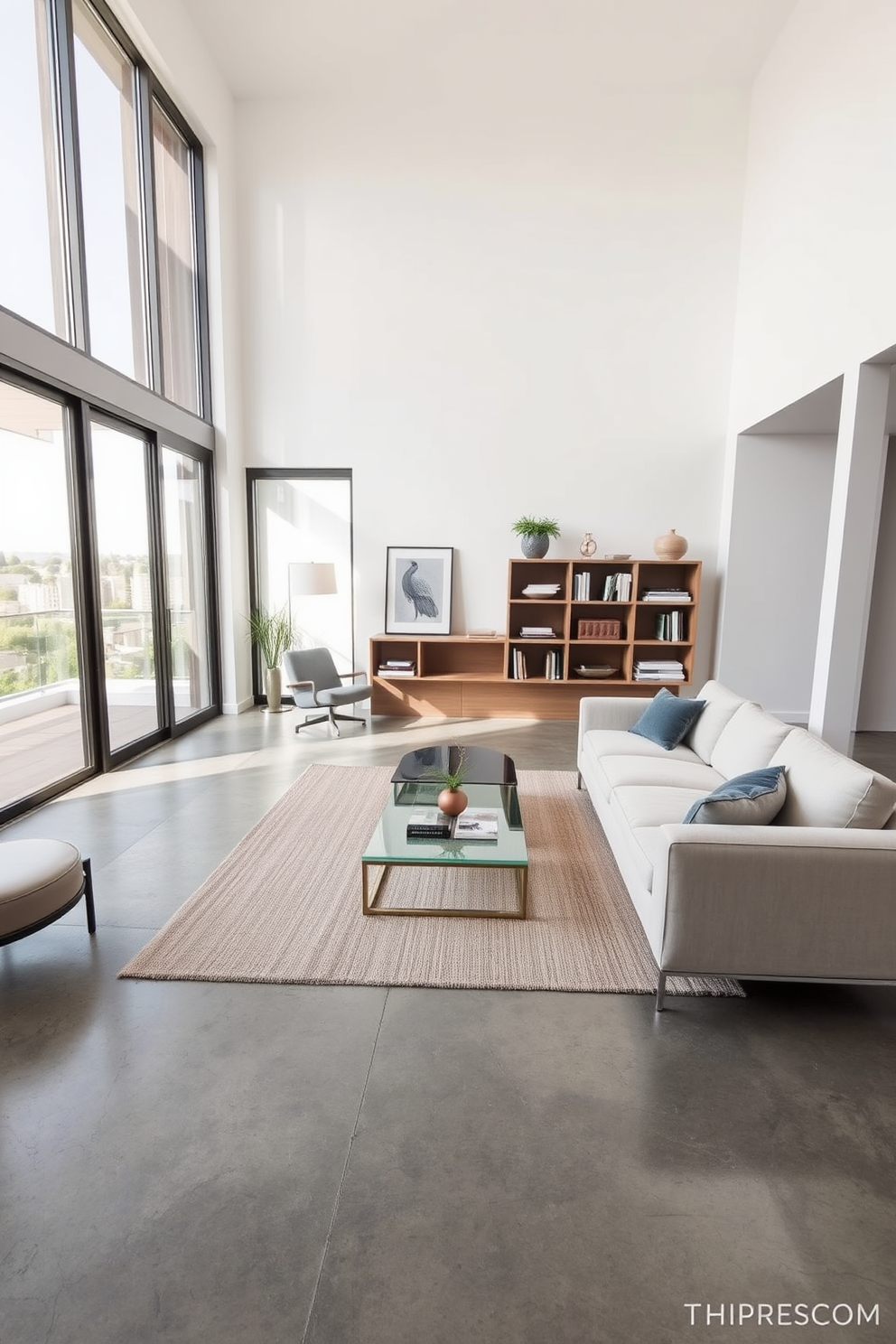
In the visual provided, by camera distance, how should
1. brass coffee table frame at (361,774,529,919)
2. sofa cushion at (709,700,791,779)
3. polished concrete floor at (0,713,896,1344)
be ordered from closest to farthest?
polished concrete floor at (0,713,896,1344), brass coffee table frame at (361,774,529,919), sofa cushion at (709,700,791,779)

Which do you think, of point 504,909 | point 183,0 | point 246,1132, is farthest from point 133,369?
point 246,1132

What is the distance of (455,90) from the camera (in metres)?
6.40

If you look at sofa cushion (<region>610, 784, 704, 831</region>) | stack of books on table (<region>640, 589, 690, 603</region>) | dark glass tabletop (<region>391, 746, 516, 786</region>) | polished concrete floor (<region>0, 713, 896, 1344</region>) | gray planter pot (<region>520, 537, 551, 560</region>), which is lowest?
polished concrete floor (<region>0, 713, 896, 1344</region>)

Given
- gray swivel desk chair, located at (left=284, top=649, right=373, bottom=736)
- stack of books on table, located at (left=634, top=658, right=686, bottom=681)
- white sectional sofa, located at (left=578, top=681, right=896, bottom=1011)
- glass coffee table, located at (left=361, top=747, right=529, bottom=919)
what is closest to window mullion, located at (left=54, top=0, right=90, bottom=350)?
gray swivel desk chair, located at (left=284, top=649, right=373, bottom=736)

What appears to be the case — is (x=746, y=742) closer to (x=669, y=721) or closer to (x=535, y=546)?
(x=669, y=721)

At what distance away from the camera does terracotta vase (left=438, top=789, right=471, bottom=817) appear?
3.28m

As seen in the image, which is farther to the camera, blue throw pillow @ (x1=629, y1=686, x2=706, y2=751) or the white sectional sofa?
blue throw pillow @ (x1=629, y1=686, x2=706, y2=751)

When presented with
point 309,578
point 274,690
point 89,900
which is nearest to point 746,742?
point 89,900

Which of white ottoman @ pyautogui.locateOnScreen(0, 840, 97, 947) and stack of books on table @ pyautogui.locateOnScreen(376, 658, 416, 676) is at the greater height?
stack of books on table @ pyautogui.locateOnScreen(376, 658, 416, 676)

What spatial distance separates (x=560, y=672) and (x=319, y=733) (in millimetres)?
2327

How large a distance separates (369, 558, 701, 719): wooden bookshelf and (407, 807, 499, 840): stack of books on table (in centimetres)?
345

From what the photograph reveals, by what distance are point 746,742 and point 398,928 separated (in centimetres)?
196

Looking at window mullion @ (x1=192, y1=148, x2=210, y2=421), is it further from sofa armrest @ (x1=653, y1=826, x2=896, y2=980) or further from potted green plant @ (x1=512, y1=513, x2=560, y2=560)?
sofa armrest @ (x1=653, y1=826, x2=896, y2=980)

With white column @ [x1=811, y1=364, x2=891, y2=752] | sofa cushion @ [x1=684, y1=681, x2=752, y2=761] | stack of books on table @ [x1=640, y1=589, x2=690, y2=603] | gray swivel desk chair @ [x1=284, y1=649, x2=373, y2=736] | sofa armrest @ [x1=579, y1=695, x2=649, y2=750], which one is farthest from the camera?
stack of books on table @ [x1=640, y1=589, x2=690, y2=603]
